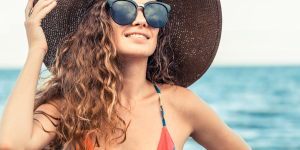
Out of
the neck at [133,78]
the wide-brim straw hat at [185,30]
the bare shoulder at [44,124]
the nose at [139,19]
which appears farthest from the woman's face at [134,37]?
the bare shoulder at [44,124]

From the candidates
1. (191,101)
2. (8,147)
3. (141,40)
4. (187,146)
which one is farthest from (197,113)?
(187,146)

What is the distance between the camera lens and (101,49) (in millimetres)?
2053

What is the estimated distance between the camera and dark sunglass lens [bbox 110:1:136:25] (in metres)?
1.94

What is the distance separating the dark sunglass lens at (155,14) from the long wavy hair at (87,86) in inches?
11.1

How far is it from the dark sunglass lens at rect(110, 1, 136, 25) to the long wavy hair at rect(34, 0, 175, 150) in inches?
4.8

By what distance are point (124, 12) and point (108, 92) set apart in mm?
559

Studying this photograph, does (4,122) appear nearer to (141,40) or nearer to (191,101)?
(141,40)

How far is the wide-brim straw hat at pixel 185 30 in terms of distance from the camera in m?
2.25

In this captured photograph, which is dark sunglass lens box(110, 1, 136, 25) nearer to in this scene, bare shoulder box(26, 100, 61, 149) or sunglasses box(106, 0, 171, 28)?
sunglasses box(106, 0, 171, 28)

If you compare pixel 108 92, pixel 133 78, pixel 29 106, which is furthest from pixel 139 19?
pixel 29 106

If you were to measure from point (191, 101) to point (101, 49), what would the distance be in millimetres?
806

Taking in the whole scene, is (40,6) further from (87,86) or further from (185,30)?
(185,30)

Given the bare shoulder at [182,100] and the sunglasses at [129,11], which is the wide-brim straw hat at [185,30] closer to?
the bare shoulder at [182,100]

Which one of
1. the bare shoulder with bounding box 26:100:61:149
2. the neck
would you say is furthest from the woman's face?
the bare shoulder with bounding box 26:100:61:149
